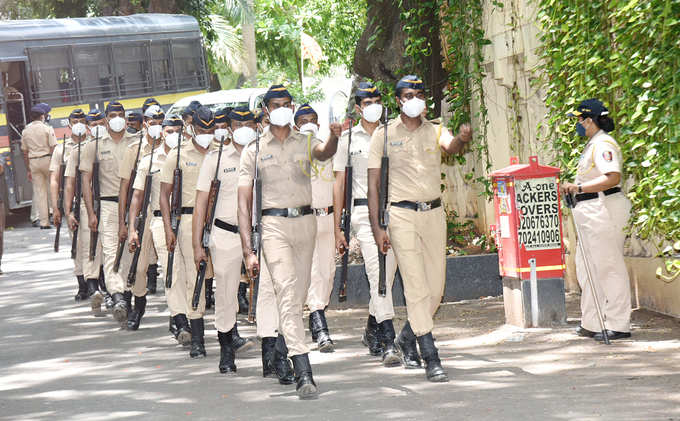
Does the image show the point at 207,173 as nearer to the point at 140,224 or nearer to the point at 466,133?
the point at 140,224

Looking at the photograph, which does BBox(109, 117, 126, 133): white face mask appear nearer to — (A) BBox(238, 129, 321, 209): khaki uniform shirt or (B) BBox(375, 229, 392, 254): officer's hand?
(A) BBox(238, 129, 321, 209): khaki uniform shirt

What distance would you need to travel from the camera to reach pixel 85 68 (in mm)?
22062

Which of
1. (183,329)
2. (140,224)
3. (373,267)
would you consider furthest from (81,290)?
(373,267)

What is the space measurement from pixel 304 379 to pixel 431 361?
888 millimetres

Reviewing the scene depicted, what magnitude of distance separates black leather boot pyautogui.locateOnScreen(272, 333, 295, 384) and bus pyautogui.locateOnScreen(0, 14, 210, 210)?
46.3 feet

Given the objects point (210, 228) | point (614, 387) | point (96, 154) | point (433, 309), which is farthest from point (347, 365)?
point (96, 154)

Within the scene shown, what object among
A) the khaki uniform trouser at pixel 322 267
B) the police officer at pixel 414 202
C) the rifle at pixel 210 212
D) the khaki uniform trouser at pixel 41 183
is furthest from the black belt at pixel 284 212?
the khaki uniform trouser at pixel 41 183

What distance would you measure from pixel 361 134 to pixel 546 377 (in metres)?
2.77

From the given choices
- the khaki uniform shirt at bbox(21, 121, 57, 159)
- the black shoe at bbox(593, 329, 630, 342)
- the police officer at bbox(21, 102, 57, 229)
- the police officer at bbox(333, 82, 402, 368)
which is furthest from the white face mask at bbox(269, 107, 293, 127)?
the khaki uniform shirt at bbox(21, 121, 57, 159)

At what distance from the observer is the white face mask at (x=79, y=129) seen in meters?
12.2

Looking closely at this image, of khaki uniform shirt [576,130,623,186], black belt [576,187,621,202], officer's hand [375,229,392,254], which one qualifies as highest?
khaki uniform shirt [576,130,623,186]

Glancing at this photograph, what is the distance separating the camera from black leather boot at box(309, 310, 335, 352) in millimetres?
8711

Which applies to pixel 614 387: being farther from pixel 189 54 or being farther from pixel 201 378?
pixel 189 54

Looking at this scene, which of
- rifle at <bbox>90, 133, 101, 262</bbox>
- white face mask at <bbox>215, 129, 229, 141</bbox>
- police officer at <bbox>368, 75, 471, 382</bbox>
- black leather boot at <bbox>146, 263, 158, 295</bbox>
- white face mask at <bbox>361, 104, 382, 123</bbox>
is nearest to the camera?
police officer at <bbox>368, 75, 471, 382</bbox>
